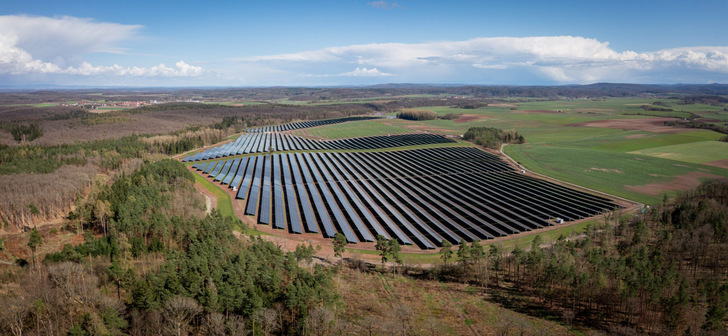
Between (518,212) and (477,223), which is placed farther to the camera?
(518,212)

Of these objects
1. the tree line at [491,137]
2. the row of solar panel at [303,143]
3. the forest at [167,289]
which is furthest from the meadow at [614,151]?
the forest at [167,289]

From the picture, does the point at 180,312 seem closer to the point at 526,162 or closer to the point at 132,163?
the point at 132,163

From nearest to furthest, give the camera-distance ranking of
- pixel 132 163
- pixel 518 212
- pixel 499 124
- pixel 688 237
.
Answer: pixel 688 237 → pixel 518 212 → pixel 132 163 → pixel 499 124

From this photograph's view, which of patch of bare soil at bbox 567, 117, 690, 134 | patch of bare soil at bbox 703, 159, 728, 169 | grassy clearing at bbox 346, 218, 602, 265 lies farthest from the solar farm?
patch of bare soil at bbox 567, 117, 690, 134

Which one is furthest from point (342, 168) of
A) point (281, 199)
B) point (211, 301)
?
point (211, 301)

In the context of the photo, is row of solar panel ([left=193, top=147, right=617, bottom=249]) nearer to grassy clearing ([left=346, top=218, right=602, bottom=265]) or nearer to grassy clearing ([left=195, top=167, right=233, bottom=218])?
grassy clearing ([left=346, top=218, right=602, bottom=265])

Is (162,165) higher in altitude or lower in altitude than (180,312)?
higher

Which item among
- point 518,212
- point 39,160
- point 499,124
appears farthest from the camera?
point 499,124
